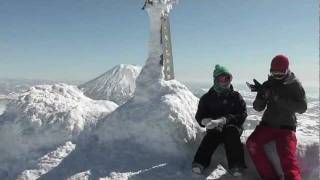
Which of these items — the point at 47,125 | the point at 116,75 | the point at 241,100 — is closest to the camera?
the point at 241,100

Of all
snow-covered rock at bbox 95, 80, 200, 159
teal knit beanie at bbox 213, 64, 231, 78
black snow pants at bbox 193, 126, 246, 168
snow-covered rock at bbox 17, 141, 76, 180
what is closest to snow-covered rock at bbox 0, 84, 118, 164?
snow-covered rock at bbox 17, 141, 76, 180

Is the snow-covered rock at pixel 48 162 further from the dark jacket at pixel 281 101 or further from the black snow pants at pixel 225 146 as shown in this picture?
the dark jacket at pixel 281 101

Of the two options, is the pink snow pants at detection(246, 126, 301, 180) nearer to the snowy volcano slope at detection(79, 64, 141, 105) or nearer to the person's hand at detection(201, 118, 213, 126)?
the person's hand at detection(201, 118, 213, 126)

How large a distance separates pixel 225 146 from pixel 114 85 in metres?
6.06

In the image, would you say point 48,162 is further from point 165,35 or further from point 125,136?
point 165,35

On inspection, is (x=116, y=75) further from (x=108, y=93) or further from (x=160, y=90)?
(x=160, y=90)

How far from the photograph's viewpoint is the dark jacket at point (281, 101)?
230 inches

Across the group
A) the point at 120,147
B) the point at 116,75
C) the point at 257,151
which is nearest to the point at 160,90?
the point at 120,147

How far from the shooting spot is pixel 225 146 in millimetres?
6055

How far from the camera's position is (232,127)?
20.1ft

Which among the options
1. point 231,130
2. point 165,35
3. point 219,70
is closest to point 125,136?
point 231,130

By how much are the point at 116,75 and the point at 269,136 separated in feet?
20.0

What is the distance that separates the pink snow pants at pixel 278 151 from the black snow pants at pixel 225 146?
0.76ft

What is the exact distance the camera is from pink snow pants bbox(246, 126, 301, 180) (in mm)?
5480
